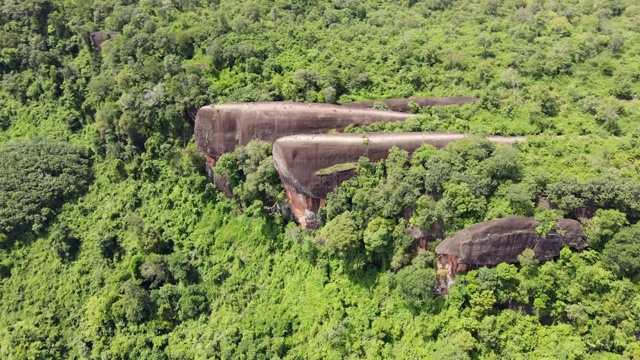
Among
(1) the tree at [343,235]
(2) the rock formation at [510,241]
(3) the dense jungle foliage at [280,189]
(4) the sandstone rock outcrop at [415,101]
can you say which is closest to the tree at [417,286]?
(3) the dense jungle foliage at [280,189]

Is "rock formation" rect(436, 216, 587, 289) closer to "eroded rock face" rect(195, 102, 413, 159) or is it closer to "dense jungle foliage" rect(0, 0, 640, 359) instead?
"dense jungle foliage" rect(0, 0, 640, 359)

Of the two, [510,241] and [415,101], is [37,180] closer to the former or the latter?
[415,101]

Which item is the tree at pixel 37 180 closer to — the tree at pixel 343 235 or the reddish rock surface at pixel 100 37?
the reddish rock surface at pixel 100 37

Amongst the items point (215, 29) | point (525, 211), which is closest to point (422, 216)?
point (525, 211)

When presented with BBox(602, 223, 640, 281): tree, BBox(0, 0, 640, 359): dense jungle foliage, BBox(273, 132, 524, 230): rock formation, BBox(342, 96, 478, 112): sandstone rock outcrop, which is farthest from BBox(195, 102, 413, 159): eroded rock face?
BBox(602, 223, 640, 281): tree

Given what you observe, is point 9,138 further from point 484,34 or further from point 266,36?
point 484,34
